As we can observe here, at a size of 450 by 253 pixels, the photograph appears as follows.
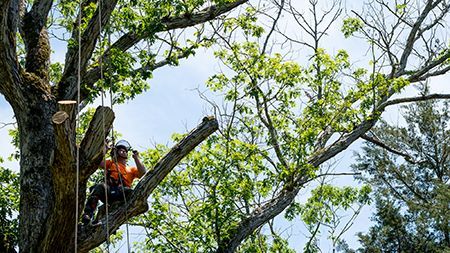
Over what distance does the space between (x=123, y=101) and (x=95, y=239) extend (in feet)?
8.19

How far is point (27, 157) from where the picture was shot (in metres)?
6.70

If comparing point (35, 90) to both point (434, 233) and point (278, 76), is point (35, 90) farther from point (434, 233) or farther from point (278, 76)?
point (434, 233)

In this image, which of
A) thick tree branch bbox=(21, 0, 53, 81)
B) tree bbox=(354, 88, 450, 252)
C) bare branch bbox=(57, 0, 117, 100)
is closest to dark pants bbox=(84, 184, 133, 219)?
bare branch bbox=(57, 0, 117, 100)

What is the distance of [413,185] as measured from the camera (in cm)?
2209

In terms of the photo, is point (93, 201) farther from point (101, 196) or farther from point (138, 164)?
point (138, 164)

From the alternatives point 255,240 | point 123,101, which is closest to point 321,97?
point 255,240

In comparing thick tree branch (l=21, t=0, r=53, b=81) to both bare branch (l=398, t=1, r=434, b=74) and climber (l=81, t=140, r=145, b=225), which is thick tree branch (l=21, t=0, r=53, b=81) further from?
bare branch (l=398, t=1, r=434, b=74)

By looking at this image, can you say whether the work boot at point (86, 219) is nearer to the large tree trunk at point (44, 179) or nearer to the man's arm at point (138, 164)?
the large tree trunk at point (44, 179)

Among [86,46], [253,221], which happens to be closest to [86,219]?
[86,46]

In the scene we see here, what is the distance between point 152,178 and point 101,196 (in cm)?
58

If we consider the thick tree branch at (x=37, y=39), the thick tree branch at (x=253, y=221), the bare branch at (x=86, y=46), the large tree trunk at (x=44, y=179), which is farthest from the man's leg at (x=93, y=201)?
the thick tree branch at (x=253, y=221)

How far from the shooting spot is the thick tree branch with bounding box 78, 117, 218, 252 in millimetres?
6129

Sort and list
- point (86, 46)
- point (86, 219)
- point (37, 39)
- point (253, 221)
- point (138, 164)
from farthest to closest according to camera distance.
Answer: point (253, 221) < point (37, 39) < point (86, 46) < point (138, 164) < point (86, 219)

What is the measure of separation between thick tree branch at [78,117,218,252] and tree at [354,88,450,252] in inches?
582
